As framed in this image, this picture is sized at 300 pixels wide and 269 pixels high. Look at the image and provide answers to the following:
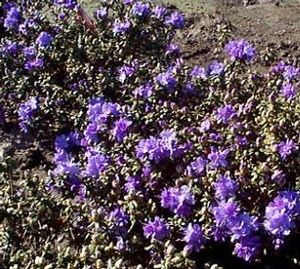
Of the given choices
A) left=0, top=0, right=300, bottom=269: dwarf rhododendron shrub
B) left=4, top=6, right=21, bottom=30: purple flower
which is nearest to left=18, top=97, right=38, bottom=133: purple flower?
left=0, top=0, right=300, bottom=269: dwarf rhododendron shrub

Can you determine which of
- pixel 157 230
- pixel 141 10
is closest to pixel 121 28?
pixel 141 10

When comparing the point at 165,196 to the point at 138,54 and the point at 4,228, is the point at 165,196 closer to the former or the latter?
the point at 4,228

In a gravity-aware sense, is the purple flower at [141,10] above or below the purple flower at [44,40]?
above

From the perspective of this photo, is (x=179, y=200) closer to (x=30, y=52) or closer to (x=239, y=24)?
(x=30, y=52)

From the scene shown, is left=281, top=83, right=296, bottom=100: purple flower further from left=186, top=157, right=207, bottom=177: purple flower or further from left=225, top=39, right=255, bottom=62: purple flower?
left=186, top=157, right=207, bottom=177: purple flower

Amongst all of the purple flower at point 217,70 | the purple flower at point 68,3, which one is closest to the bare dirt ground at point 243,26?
the purple flower at point 68,3

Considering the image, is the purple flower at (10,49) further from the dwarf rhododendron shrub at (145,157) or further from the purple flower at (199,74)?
the purple flower at (199,74)
